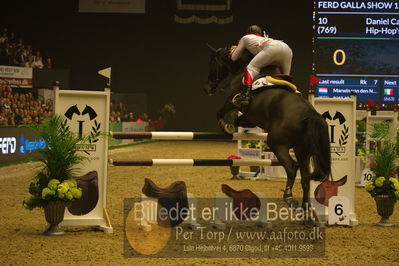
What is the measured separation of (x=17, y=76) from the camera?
73.2ft

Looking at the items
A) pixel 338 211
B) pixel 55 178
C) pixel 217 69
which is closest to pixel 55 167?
pixel 55 178

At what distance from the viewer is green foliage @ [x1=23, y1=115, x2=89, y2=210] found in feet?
19.3

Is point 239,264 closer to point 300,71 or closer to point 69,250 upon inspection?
point 69,250

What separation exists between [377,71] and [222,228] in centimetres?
1030

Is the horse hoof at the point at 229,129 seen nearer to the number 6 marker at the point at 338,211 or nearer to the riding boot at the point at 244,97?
the riding boot at the point at 244,97

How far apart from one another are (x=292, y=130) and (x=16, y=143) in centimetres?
1071

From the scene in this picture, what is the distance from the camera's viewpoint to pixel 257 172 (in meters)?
12.9

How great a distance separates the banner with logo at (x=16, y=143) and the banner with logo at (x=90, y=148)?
8.17 meters

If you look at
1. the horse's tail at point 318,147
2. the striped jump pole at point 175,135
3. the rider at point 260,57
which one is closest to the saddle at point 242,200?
the striped jump pole at point 175,135

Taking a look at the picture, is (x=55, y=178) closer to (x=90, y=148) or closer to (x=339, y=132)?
(x=90, y=148)

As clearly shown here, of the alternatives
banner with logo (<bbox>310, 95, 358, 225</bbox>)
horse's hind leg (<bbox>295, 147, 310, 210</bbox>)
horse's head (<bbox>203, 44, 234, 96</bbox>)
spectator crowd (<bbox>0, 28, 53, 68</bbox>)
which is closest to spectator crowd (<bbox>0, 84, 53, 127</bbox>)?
spectator crowd (<bbox>0, 28, 53, 68</bbox>)

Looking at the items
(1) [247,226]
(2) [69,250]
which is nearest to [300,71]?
(1) [247,226]

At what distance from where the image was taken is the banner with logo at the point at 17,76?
70.8 ft

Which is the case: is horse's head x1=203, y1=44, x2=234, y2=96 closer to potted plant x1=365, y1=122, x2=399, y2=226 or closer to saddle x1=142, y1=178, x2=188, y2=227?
saddle x1=142, y1=178, x2=188, y2=227
